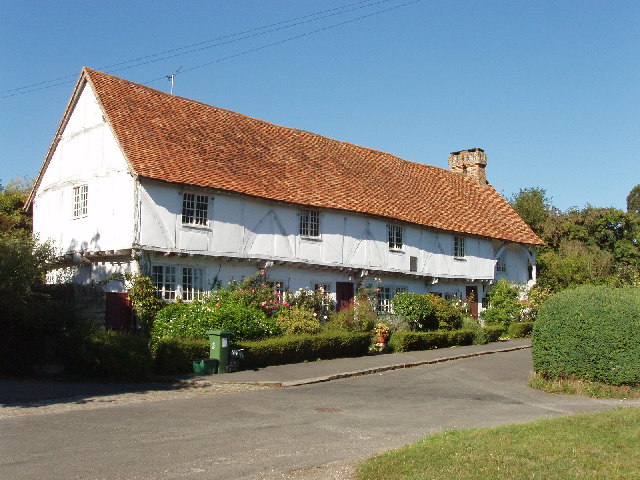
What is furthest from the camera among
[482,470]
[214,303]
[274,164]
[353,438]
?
[274,164]

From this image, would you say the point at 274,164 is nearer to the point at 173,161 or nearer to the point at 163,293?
the point at 173,161

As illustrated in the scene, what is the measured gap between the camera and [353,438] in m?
11.0

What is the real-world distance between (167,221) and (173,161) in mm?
2110

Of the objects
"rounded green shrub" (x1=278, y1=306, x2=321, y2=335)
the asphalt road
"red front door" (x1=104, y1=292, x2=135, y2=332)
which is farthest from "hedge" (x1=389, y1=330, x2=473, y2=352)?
"red front door" (x1=104, y1=292, x2=135, y2=332)

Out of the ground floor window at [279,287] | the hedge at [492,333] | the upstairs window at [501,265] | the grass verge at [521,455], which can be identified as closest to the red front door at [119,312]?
the ground floor window at [279,287]

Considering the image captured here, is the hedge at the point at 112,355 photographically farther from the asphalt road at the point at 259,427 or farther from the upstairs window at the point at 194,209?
A: the upstairs window at the point at 194,209

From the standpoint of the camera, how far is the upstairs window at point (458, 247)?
3244 cm

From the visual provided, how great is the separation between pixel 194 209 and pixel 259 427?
1221 centimetres

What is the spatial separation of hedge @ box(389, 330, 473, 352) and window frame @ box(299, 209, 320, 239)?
4.94 m

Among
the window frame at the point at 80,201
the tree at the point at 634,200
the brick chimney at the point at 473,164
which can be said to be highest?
the tree at the point at 634,200

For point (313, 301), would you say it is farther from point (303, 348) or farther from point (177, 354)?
point (177, 354)

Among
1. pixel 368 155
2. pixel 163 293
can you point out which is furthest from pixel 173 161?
pixel 368 155

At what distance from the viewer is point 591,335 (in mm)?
16031

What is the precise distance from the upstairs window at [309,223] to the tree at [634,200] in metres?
56.6
